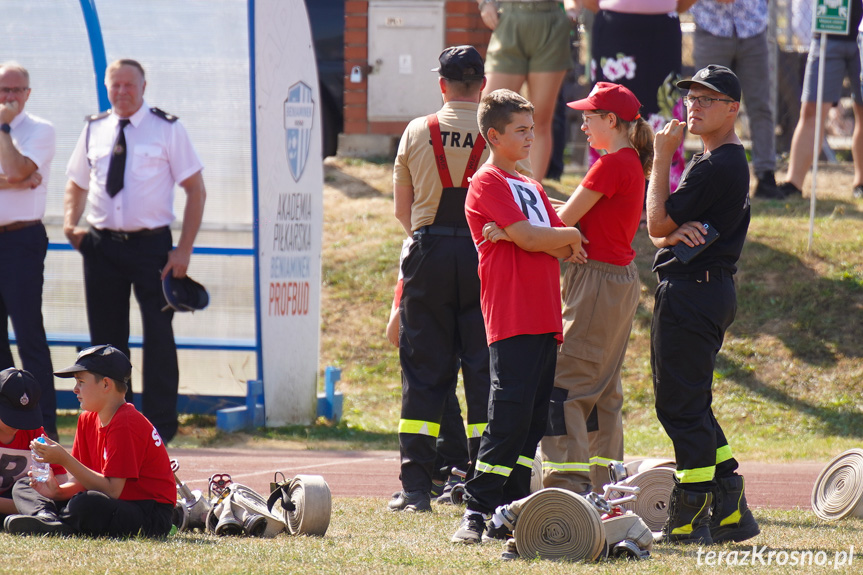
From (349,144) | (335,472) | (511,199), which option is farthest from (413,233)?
(349,144)

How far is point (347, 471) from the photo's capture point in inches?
312

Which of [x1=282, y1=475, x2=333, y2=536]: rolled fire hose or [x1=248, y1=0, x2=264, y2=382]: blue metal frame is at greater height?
[x1=248, y1=0, x2=264, y2=382]: blue metal frame

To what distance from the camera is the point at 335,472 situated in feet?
25.8

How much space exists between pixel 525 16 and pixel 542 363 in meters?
6.39

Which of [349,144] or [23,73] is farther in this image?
[349,144]

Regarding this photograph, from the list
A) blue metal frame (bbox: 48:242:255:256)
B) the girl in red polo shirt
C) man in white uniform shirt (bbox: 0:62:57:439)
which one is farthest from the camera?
blue metal frame (bbox: 48:242:255:256)

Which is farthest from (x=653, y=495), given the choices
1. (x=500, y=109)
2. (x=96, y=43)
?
(x=96, y=43)

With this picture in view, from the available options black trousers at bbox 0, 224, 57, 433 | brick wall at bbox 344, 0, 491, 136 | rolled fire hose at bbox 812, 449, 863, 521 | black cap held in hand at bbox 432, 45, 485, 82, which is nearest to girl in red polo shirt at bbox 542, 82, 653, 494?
black cap held in hand at bbox 432, 45, 485, 82

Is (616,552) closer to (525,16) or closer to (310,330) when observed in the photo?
(310,330)

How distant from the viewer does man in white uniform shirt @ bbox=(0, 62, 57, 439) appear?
8.06m

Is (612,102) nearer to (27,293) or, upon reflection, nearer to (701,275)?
(701,275)

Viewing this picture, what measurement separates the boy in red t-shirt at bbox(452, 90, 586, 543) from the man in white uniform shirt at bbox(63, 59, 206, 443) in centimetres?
381
